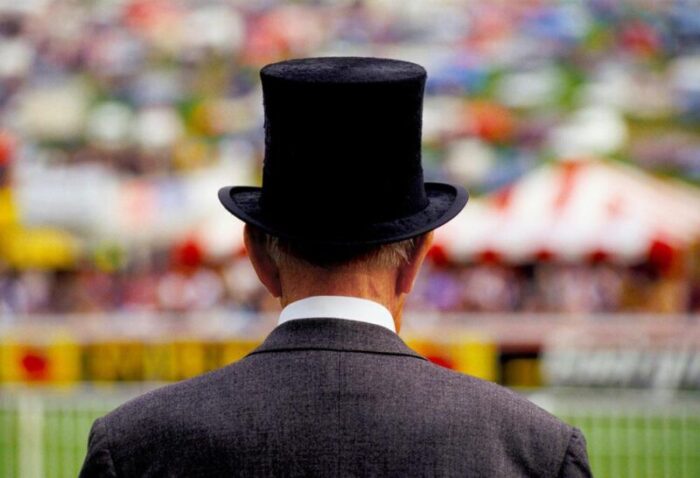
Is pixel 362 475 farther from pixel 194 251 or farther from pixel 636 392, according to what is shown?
pixel 194 251

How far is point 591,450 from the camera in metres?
7.11

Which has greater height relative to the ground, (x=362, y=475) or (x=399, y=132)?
(x=399, y=132)

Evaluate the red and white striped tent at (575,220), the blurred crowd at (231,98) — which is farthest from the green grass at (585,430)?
the blurred crowd at (231,98)

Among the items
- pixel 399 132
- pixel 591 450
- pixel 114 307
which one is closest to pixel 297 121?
pixel 399 132

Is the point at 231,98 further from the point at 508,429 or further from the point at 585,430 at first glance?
the point at 508,429

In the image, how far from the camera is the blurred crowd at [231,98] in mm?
12547

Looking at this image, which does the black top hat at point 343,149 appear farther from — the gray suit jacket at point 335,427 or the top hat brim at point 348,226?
the gray suit jacket at point 335,427

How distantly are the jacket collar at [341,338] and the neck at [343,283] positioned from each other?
33 mm

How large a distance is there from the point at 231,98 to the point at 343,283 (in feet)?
41.5

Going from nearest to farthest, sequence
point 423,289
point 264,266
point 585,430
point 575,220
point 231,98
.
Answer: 1. point 264,266
2. point 585,430
3. point 575,220
4. point 423,289
5. point 231,98

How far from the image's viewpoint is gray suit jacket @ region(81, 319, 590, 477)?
4.87ft

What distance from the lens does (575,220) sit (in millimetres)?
10328

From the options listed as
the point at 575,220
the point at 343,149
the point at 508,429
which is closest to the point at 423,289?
the point at 575,220

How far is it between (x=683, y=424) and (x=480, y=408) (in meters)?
5.77
